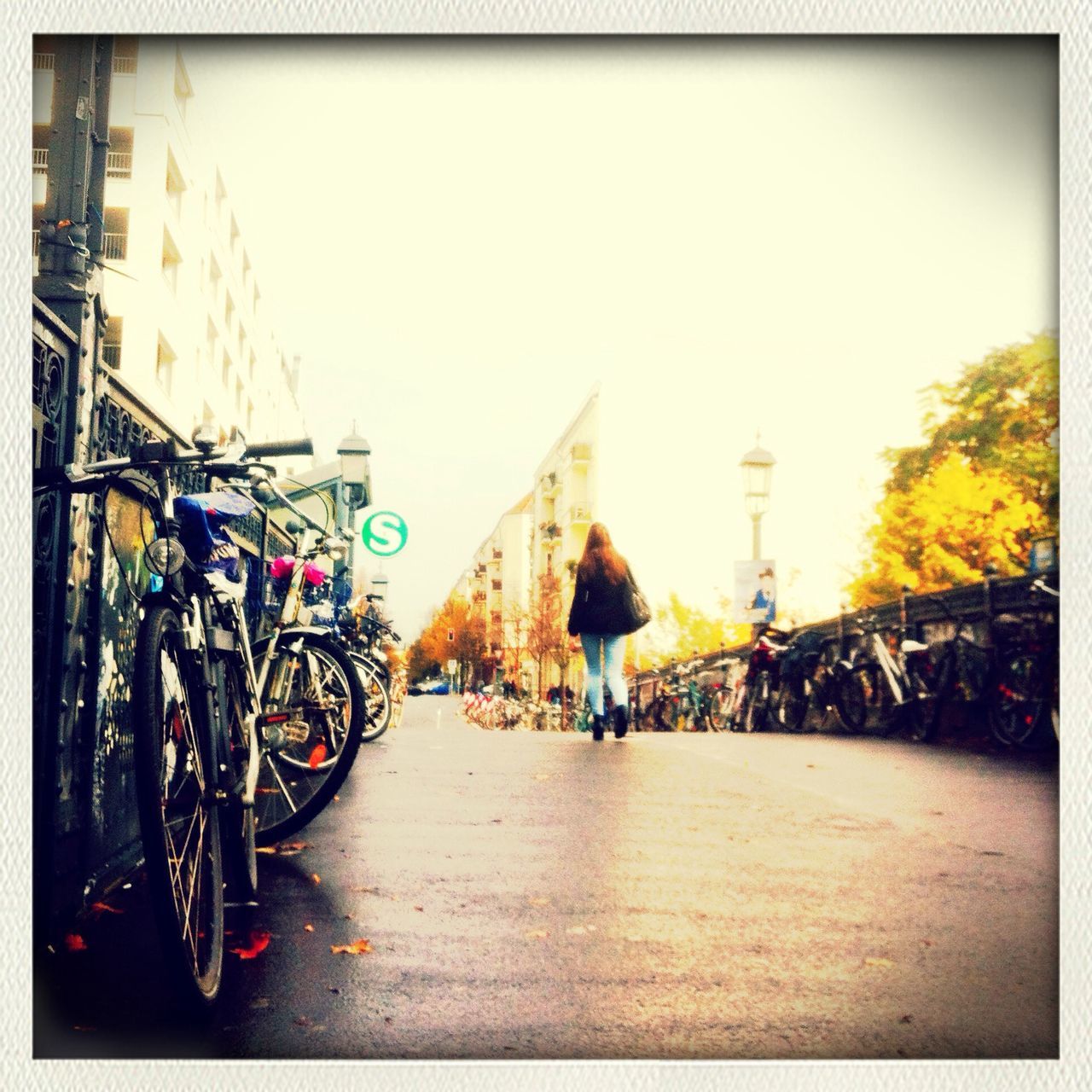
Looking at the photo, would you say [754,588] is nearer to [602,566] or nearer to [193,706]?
[602,566]

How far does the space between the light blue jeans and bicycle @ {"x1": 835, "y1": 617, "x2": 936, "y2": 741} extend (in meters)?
2.17

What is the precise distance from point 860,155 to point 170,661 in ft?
7.19

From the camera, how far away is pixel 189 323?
79.0 feet

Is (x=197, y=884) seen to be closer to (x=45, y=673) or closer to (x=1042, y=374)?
(x=45, y=673)

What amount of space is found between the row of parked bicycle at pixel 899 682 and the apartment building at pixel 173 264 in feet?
8.71

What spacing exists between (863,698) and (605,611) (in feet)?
10.3

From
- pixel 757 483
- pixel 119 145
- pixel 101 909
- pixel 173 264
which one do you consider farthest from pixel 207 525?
pixel 173 264

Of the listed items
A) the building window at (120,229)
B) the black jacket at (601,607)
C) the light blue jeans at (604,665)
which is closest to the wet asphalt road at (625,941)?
the black jacket at (601,607)

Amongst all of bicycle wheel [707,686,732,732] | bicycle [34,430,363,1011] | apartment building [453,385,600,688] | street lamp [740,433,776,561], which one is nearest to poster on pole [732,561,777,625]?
street lamp [740,433,776,561]

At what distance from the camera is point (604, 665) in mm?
7477

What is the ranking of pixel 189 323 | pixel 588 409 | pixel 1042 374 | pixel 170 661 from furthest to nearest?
pixel 189 323
pixel 588 409
pixel 1042 374
pixel 170 661

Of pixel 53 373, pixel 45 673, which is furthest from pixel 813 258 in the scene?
pixel 45 673

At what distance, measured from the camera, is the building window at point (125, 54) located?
2760mm

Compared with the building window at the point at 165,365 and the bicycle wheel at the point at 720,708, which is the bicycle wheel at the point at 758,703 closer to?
the bicycle wheel at the point at 720,708
